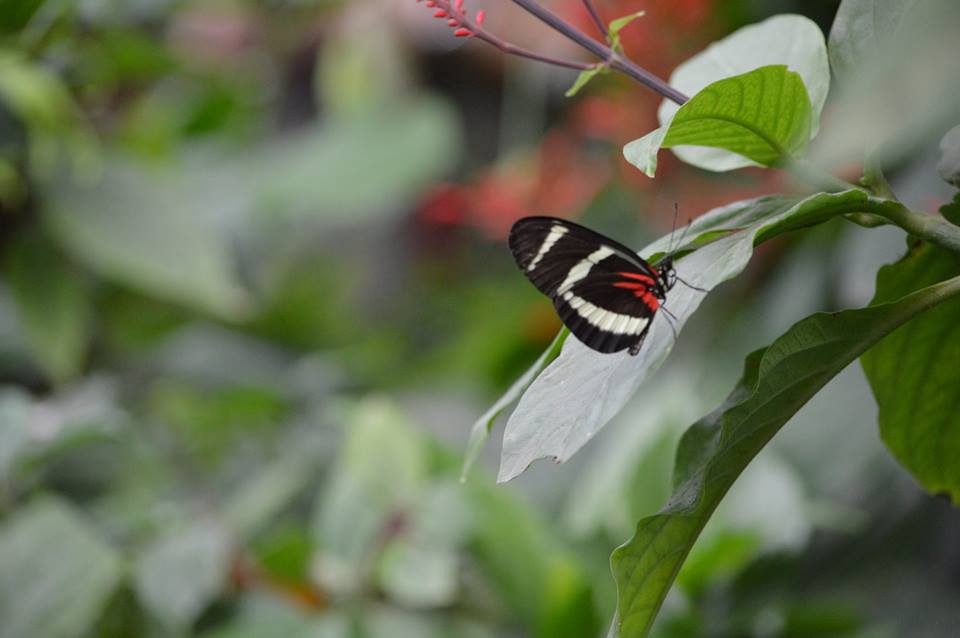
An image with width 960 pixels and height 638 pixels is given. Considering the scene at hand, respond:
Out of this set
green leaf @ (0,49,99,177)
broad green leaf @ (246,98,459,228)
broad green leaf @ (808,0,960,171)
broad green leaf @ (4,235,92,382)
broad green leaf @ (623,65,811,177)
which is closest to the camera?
broad green leaf @ (808,0,960,171)

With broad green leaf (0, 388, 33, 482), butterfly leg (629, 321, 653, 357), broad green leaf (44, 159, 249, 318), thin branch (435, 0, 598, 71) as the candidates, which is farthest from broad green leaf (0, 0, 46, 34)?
butterfly leg (629, 321, 653, 357)

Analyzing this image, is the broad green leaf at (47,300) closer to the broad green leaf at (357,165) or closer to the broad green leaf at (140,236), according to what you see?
the broad green leaf at (140,236)

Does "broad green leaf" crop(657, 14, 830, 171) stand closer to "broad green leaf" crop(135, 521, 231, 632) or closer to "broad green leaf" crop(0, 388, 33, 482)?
"broad green leaf" crop(135, 521, 231, 632)

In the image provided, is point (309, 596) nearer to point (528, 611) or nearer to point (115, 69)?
point (528, 611)

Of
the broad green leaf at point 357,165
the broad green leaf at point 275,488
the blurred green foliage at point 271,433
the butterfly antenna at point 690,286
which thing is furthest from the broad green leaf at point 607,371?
the broad green leaf at point 357,165

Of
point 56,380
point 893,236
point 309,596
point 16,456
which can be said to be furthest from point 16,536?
point 893,236

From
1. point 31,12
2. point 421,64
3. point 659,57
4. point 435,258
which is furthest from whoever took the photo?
point 421,64

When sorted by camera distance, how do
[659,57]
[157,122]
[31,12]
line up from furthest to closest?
[157,122], [659,57], [31,12]
